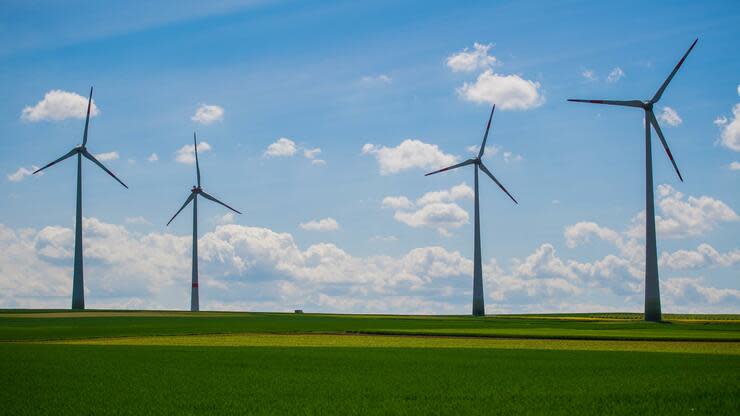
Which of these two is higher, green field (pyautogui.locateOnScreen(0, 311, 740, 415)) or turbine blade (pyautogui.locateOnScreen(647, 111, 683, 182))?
turbine blade (pyautogui.locateOnScreen(647, 111, 683, 182))

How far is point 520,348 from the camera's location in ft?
153

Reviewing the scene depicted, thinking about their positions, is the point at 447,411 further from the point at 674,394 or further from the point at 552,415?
the point at 674,394

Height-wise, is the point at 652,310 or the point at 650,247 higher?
the point at 650,247

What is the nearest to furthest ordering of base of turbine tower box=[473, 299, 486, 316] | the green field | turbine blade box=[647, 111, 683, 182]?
the green field, turbine blade box=[647, 111, 683, 182], base of turbine tower box=[473, 299, 486, 316]

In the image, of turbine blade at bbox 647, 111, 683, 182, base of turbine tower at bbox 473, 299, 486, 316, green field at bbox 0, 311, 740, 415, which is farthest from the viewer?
base of turbine tower at bbox 473, 299, 486, 316

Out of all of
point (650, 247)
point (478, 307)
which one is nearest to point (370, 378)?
point (650, 247)

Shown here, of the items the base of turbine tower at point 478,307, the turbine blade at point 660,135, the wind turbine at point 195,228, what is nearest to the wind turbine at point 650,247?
the turbine blade at point 660,135

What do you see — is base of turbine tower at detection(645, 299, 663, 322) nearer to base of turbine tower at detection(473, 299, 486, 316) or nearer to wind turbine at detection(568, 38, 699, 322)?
wind turbine at detection(568, 38, 699, 322)

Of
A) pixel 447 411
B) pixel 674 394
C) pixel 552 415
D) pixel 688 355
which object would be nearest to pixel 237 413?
pixel 447 411

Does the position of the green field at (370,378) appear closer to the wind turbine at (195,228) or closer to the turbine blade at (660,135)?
the turbine blade at (660,135)

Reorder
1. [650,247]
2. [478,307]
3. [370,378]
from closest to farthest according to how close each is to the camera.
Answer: [370,378], [650,247], [478,307]

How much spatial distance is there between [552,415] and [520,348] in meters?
25.8

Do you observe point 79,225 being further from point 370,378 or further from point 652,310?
point 370,378

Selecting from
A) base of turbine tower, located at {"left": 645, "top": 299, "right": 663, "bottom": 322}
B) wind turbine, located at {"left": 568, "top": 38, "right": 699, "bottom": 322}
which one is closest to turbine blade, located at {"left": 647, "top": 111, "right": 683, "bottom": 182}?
wind turbine, located at {"left": 568, "top": 38, "right": 699, "bottom": 322}
